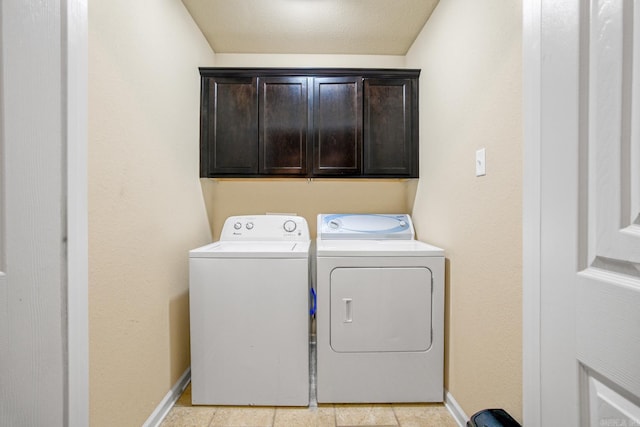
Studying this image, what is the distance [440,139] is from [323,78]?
37.7 inches

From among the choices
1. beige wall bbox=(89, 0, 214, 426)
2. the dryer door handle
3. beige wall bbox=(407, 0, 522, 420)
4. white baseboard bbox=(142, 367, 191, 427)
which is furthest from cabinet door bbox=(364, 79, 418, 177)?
white baseboard bbox=(142, 367, 191, 427)

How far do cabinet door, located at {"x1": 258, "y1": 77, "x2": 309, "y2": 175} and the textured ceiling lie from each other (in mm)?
352

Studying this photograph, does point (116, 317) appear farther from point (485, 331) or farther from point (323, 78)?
point (323, 78)

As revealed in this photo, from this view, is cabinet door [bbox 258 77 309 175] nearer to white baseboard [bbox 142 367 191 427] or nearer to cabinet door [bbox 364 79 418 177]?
cabinet door [bbox 364 79 418 177]

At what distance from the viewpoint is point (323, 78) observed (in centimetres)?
211

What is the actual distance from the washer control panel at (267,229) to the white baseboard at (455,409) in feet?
4.19

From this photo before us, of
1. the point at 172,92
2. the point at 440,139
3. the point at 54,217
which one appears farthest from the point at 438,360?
the point at 172,92

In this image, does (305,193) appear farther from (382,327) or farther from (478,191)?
(478,191)

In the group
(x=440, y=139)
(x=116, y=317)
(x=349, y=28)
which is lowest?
(x=116, y=317)

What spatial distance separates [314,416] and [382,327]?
60 cm

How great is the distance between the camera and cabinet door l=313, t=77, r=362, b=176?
6.95 ft

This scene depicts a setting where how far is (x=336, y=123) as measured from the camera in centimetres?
213

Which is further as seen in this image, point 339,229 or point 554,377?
point 339,229

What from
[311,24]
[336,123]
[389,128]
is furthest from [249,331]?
[311,24]
